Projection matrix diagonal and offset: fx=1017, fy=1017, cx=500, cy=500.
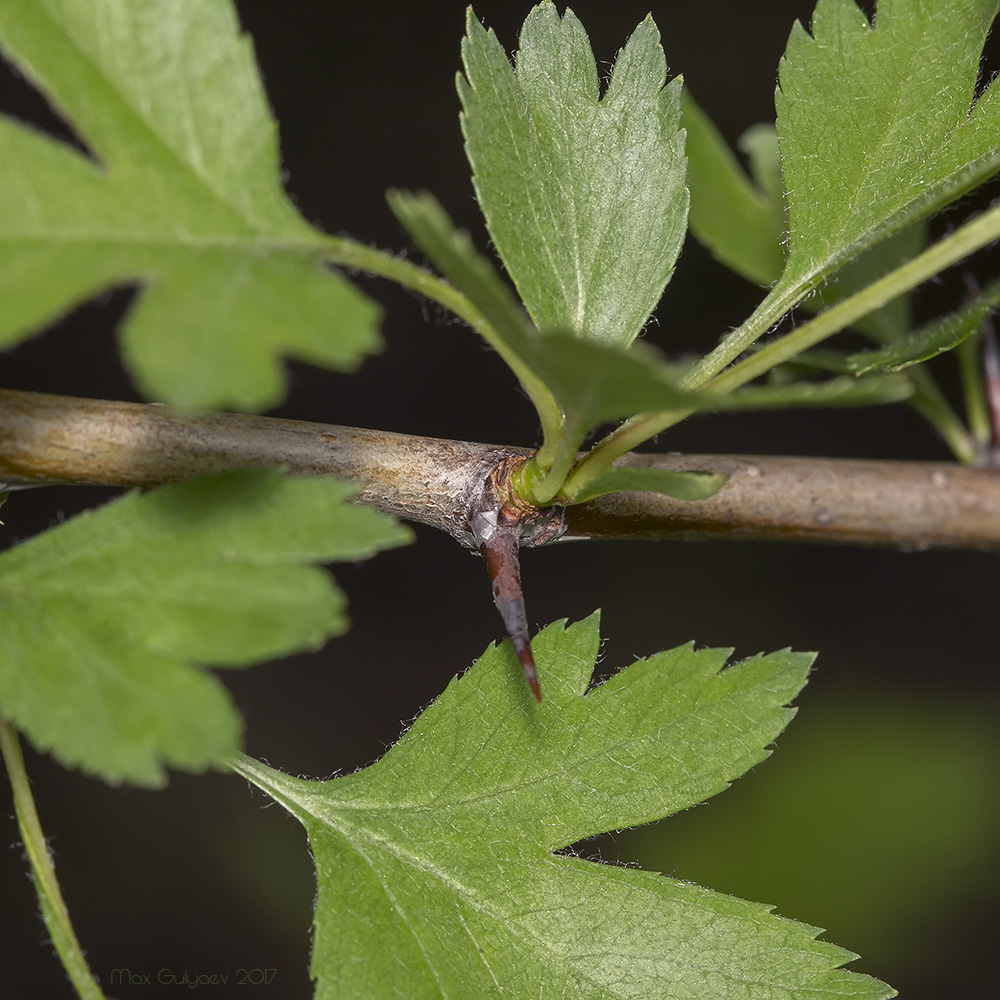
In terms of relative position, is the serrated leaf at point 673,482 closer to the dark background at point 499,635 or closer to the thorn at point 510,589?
the thorn at point 510,589

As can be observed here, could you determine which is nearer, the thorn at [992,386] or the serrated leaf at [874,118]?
the serrated leaf at [874,118]

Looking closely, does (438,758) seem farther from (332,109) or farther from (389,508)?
(332,109)

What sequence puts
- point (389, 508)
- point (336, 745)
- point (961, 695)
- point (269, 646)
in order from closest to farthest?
point (269, 646)
point (389, 508)
point (961, 695)
point (336, 745)

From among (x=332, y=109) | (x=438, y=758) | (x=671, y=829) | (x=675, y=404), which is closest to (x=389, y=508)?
(x=438, y=758)

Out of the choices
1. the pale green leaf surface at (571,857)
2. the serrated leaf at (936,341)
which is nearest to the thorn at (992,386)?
the serrated leaf at (936,341)

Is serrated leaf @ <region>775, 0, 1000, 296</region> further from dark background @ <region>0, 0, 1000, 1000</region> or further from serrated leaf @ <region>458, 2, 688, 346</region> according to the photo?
dark background @ <region>0, 0, 1000, 1000</region>

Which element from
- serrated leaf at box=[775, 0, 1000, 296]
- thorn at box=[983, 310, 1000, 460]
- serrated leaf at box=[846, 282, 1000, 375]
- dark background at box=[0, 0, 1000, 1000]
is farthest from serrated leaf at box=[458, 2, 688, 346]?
dark background at box=[0, 0, 1000, 1000]
